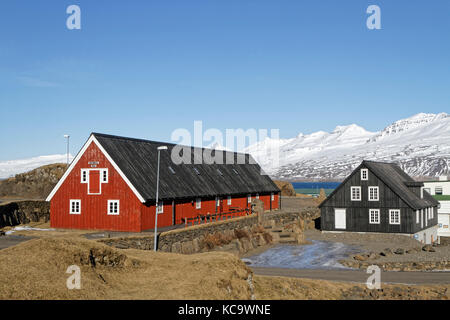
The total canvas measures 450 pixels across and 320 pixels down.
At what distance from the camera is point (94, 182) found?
45.7m

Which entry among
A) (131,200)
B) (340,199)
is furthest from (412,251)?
(131,200)

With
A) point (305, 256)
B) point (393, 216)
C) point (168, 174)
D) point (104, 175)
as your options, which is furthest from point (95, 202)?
point (393, 216)

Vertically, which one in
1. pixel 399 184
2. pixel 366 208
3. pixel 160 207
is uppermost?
pixel 399 184

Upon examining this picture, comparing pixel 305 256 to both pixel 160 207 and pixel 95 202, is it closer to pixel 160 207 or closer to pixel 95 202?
pixel 160 207

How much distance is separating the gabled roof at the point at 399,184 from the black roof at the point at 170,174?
40.3 ft

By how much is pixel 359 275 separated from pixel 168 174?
79.6 ft

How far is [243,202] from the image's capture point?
62.4 m

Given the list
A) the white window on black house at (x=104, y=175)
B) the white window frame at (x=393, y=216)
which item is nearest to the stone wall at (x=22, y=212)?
the white window on black house at (x=104, y=175)

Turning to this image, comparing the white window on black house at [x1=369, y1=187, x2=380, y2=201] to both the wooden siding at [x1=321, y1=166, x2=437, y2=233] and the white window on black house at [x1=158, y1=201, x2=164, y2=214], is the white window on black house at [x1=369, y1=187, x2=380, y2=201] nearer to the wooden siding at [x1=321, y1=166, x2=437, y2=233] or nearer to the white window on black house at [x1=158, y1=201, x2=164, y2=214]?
the wooden siding at [x1=321, y1=166, x2=437, y2=233]

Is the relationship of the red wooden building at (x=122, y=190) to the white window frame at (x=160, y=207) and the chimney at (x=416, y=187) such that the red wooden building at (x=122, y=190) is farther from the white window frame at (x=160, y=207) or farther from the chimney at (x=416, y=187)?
the chimney at (x=416, y=187)

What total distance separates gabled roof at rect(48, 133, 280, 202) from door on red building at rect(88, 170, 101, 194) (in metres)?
2.37

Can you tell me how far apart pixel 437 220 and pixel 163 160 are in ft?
121

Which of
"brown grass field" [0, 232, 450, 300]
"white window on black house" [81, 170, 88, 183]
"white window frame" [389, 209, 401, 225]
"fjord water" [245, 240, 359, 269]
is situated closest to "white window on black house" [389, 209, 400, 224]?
"white window frame" [389, 209, 401, 225]
